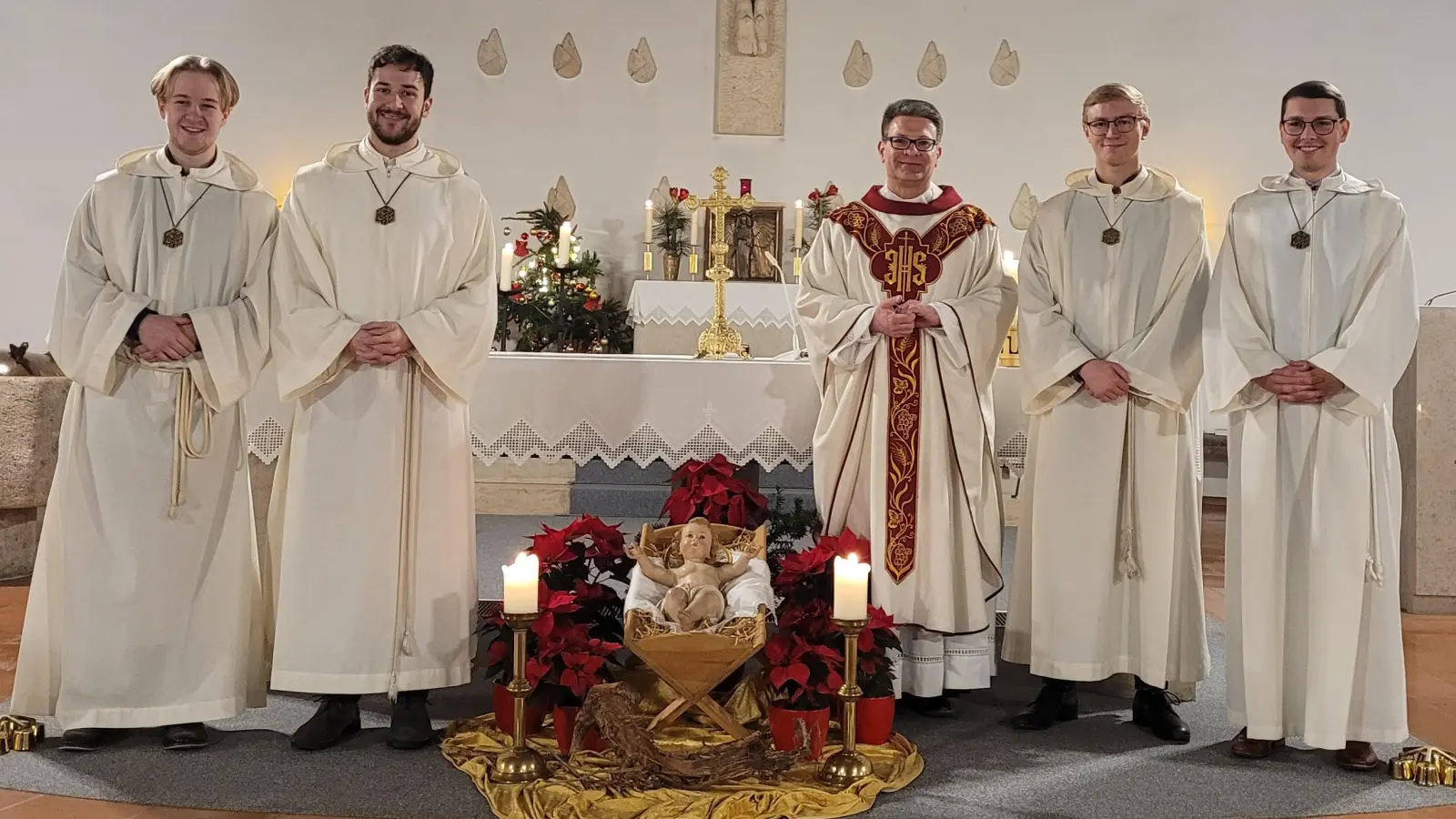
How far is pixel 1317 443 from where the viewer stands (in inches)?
140

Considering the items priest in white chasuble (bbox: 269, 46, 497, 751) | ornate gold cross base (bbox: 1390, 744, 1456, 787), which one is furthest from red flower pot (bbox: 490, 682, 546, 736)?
ornate gold cross base (bbox: 1390, 744, 1456, 787)

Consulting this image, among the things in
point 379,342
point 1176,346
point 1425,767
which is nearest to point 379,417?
point 379,342

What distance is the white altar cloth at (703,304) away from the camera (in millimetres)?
8445

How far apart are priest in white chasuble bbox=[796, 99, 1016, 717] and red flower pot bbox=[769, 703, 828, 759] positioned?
56 centimetres

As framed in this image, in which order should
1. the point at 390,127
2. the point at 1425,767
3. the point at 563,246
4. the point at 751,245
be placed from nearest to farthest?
the point at 1425,767 < the point at 390,127 < the point at 563,246 < the point at 751,245

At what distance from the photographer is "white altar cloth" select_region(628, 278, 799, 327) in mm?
8445

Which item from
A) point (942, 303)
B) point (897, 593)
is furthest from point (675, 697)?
point (942, 303)

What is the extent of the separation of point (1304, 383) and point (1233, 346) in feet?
0.74

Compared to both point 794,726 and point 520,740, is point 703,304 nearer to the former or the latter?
point 794,726

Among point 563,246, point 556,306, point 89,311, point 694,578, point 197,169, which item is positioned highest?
point 563,246

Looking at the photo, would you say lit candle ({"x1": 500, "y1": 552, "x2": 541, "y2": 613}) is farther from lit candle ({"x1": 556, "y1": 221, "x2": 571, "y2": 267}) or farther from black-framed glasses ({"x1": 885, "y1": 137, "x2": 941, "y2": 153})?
lit candle ({"x1": 556, "y1": 221, "x2": 571, "y2": 267})

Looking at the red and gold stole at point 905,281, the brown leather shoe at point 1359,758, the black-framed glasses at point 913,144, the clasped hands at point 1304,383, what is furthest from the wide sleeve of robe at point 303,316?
the brown leather shoe at point 1359,758

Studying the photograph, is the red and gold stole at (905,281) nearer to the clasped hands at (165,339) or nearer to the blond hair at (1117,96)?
the blond hair at (1117,96)

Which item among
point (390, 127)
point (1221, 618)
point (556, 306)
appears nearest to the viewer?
point (390, 127)
